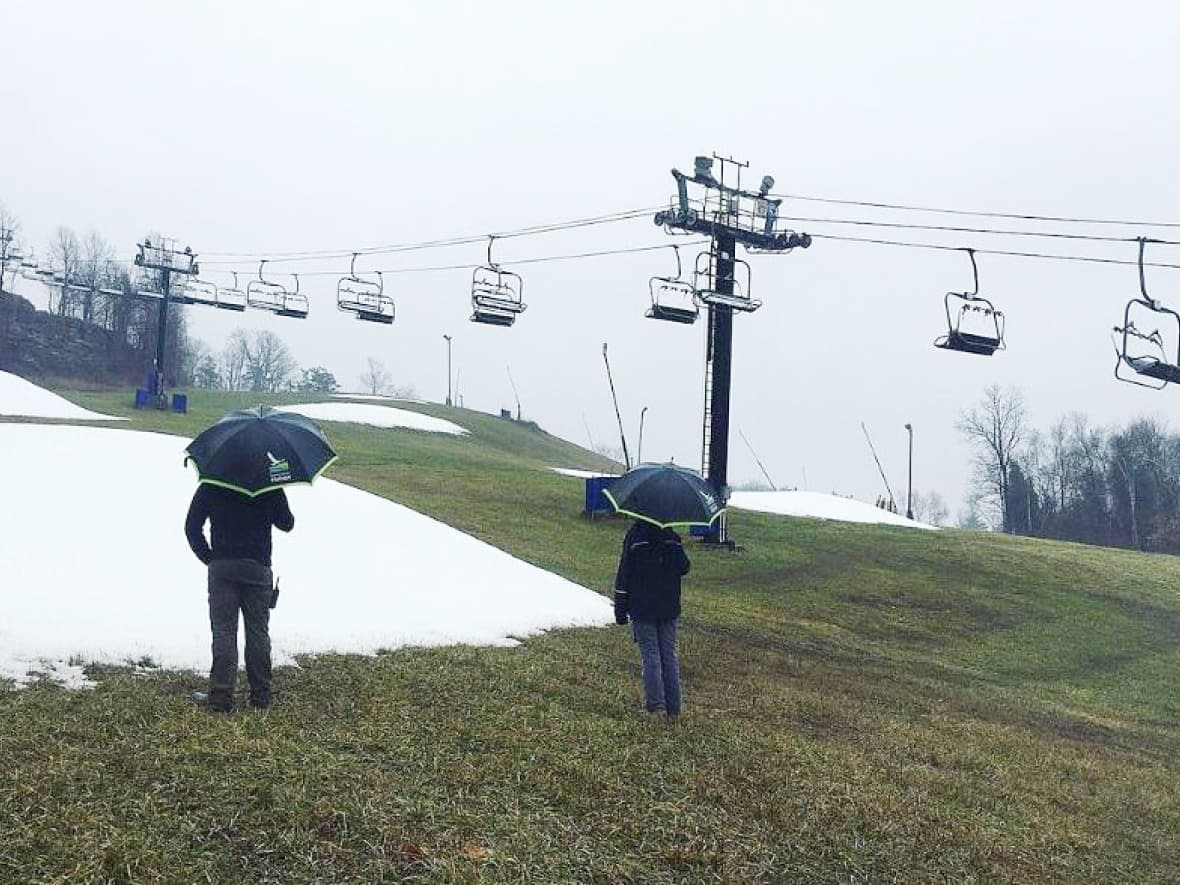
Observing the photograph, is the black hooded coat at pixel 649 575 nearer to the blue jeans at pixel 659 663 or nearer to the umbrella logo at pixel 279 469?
the blue jeans at pixel 659 663

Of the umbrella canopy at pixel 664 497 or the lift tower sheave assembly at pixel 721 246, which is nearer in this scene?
the umbrella canopy at pixel 664 497

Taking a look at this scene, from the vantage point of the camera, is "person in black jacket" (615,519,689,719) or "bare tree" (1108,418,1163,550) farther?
"bare tree" (1108,418,1163,550)

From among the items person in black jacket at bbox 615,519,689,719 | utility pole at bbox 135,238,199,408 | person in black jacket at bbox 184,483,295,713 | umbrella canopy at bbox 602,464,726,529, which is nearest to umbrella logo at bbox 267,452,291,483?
person in black jacket at bbox 184,483,295,713

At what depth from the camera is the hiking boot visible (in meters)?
7.73

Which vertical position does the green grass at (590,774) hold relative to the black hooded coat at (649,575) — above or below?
below

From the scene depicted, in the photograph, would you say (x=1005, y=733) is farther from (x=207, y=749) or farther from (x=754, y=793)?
(x=207, y=749)

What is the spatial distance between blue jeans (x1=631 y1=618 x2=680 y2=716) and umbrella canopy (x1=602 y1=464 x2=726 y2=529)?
0.98 m

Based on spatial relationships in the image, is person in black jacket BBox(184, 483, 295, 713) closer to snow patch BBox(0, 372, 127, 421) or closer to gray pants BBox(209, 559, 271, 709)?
gray pants BBox(209, 559, 271, 709)

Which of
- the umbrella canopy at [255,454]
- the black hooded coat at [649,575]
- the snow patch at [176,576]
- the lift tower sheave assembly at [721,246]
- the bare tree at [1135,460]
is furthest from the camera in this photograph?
the bare tree at [1135,460]

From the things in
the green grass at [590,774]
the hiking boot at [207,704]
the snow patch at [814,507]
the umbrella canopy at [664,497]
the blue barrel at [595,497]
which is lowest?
the green grass at [590,774]

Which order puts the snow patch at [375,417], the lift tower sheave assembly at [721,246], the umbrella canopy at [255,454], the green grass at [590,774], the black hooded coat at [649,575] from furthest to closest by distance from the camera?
1. the snow patch at [375,417]
2. the lift tower sheave assembly at [721,246]
3. the black hooded coat at [649,575]
4. the umbrella canopy at [255,454]
5. the green grass at [590,774]

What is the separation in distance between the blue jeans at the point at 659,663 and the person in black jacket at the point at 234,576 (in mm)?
3359

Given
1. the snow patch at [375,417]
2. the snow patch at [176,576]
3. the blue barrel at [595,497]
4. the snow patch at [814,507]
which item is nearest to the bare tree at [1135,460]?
the snow patch at [814,507]

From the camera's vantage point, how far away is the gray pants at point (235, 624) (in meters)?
7.74
